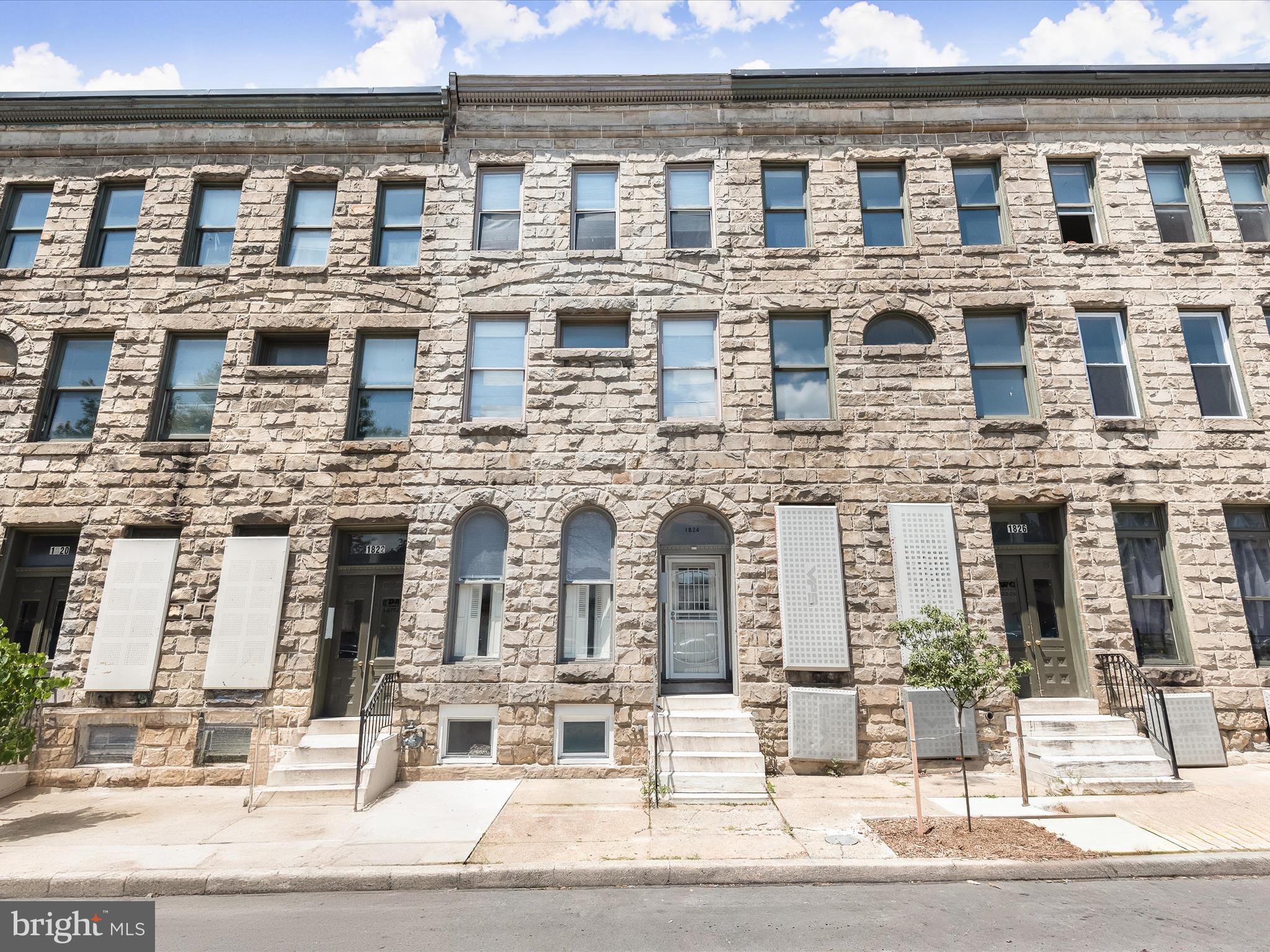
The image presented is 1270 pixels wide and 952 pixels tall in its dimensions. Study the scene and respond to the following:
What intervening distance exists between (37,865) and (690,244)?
1196cm

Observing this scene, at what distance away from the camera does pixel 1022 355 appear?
11305mm

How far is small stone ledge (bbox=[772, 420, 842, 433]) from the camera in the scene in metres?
10.8

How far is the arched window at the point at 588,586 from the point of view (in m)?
10.3

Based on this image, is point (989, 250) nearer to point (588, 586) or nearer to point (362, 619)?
point (588, 586)

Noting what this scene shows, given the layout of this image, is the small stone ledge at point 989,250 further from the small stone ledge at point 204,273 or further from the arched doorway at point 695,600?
the small stone ledge at point 204,273

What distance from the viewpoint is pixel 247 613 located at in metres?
10.2

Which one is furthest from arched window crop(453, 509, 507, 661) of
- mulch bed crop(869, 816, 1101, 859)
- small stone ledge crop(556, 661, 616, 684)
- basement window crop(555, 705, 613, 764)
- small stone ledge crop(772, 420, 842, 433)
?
mulch bed crop(869, 816, 1101, 859)

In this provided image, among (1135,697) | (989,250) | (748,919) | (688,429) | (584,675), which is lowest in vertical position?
(748,919)

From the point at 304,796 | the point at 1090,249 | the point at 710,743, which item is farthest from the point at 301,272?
the point at 1090,249

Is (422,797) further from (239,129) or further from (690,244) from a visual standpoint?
(239,129)

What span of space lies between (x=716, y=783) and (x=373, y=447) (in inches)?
289

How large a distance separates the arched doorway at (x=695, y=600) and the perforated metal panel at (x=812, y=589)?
36.4 inches

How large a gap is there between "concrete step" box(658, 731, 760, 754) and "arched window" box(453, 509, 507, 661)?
3024 mm

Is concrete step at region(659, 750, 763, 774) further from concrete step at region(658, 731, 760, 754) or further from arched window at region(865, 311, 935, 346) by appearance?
arched window at region(865, 311, 935, 346)
